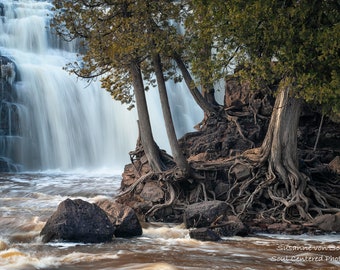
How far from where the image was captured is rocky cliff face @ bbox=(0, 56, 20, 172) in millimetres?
25008

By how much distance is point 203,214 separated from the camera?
11.0m

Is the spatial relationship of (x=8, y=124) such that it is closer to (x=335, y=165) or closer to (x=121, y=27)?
(x=121, y=27)

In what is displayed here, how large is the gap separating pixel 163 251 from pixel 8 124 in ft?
60.9

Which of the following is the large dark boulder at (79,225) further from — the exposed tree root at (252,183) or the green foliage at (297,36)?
the green foliage at (297,36)

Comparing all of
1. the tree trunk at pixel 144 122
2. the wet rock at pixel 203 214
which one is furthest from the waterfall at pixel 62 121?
the wet rock at pixel 203 214

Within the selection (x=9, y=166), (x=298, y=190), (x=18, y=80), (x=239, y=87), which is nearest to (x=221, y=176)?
(x=298, y=190)

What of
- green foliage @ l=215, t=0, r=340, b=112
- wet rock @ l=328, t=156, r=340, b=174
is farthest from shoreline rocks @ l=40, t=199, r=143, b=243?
wet rock @ l=328, t=156, r=340, b=174

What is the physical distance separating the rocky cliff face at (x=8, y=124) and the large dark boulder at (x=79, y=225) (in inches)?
614

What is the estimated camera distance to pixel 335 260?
27.5 feet

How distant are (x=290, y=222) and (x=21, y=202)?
8382 mm

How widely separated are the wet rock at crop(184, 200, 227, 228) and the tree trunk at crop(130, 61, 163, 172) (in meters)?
2.77

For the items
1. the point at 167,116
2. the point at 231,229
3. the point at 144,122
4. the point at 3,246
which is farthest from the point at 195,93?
the point at 3,246

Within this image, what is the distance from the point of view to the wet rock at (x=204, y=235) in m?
9.94

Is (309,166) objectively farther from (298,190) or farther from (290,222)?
(290,222)
